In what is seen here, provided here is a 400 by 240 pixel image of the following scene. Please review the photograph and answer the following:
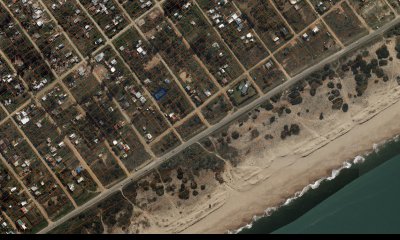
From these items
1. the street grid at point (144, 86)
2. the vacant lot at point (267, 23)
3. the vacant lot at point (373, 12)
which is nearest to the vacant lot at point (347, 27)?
the street grid at point (144, 86)

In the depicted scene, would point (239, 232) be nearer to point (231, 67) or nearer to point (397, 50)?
point (231, 67)

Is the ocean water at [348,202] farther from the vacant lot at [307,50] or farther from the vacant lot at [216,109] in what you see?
the vacant lot at [216,109]

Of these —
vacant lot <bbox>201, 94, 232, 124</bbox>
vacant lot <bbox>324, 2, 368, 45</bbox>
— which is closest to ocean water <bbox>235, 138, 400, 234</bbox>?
vacant lot <bbox>201, 94, 232, 124</bbox>

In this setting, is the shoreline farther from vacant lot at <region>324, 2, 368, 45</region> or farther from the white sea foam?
vacant lot at <region>324, 2, 368, 45</region>

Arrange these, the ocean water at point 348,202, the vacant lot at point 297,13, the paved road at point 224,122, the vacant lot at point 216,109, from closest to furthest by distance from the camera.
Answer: the paved road at point 224,122 → the vacant lot at point 216,109 → the ocean water at point 348,202 → the vacant lot at point 297,13

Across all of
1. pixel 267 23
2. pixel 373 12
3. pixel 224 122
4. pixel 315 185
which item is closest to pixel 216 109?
pixel 224 122

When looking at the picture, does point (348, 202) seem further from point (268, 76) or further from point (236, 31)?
point (236, 31)
